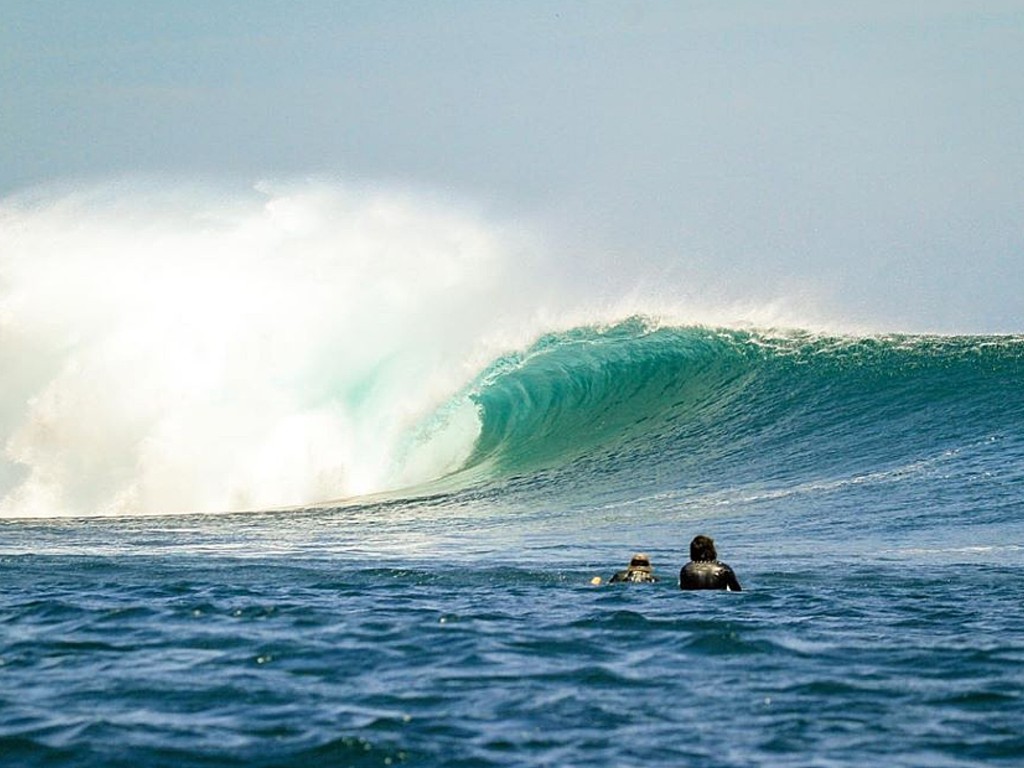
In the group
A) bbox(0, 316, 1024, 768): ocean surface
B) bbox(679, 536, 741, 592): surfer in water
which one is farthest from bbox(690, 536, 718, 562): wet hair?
bbox(0, 316, 1024, 768): ocean surface

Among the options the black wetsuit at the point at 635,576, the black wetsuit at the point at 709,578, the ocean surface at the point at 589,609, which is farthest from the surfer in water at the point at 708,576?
the black wetsuit at the point at 635,576

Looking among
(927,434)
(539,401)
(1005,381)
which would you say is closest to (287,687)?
(927,434)

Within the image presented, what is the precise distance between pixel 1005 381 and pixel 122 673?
67.5 ft

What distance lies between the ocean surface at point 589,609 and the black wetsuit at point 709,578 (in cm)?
14

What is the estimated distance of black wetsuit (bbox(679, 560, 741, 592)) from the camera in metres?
12.5

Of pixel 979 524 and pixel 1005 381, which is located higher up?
pixel 1005 381

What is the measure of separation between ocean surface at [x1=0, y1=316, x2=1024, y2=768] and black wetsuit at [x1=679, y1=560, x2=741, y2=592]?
5.6 inches

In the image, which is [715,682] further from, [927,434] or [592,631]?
[927,434]

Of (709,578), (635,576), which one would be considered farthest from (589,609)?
(635,576)

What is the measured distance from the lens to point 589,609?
37.0ft

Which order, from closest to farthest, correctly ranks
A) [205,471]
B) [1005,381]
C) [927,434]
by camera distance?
1. [927,434]
2. [1005,381]
3. [205,471]

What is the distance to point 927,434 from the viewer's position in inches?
949

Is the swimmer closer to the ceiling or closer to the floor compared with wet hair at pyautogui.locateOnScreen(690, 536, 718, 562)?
closer to the floor

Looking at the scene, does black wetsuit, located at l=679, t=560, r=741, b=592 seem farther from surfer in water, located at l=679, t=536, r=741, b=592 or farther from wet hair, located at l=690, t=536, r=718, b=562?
wet hair, located at l=690, t=536, r=718, b=562
